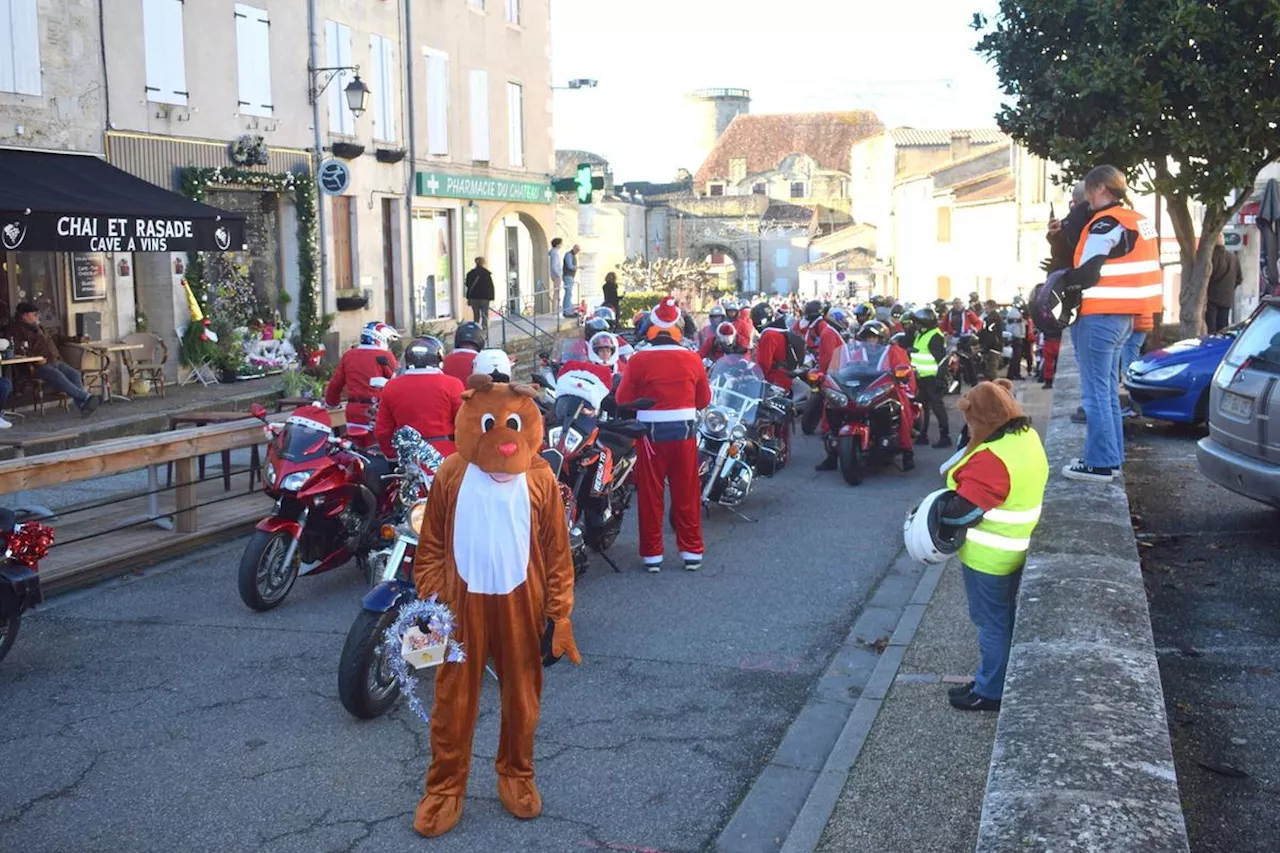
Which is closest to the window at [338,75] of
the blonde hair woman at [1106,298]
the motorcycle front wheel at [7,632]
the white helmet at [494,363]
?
the white helmet at [494,363]

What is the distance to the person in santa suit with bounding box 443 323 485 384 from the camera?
1082 centimetres

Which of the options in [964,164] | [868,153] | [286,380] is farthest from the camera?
[868,153]

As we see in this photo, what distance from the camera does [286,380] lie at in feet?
61.7

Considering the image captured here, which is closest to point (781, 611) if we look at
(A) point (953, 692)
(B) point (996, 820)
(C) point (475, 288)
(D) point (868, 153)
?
(A) point (953, 692)

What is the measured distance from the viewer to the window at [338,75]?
74.4 feet

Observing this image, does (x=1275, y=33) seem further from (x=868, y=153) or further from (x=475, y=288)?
(x=868, y=153)

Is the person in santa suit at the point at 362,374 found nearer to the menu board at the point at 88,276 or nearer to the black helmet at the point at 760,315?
the menu board at the point at 88,276

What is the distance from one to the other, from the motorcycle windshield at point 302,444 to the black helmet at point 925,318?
927 centimetres

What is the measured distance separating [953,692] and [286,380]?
46.7 feet

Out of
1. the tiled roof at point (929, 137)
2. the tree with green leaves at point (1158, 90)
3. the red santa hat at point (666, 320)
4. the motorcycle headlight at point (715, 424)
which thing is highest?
the tiled roof at point (929, 137)

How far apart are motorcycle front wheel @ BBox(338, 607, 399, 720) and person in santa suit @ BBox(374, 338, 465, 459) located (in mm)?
2247

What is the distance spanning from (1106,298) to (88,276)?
45.4ft

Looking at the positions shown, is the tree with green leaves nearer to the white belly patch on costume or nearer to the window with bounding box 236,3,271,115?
the white belly patch on costume

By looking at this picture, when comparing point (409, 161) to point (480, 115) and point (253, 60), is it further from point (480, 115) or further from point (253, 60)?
point (253, 60)
